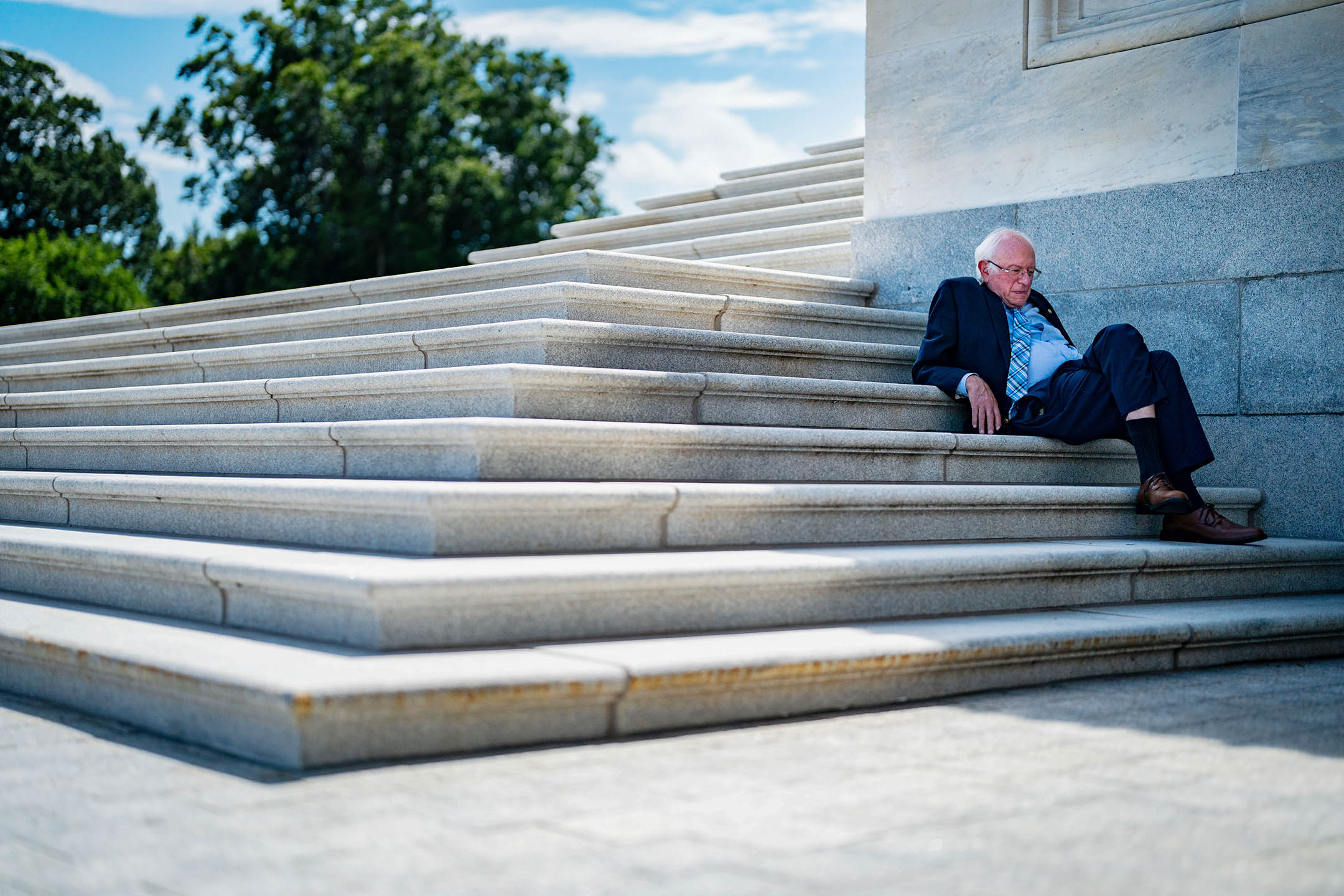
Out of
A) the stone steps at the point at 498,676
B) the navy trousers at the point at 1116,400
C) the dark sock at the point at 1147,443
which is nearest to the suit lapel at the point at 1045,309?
the navy trousers at the point at 1116,400

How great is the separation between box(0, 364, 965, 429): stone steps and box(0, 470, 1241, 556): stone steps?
52cm

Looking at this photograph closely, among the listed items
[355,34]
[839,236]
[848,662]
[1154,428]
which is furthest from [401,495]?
[355,34]

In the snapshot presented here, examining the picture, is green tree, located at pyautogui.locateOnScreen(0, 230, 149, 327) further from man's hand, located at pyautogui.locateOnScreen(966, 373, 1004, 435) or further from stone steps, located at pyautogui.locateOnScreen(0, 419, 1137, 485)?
man's hand, located at pyautogui.locateOnScreen(966, 373, 1004, 435)

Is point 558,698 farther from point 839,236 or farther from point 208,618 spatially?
point 839,236

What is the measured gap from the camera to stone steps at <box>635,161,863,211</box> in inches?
480

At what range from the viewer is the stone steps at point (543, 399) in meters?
5.46

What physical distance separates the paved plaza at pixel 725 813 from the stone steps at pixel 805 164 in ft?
30.4

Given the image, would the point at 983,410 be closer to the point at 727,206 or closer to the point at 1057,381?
the point at 1057,381

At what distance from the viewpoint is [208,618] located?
15.0ft

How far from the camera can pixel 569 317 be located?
6488 millimetres

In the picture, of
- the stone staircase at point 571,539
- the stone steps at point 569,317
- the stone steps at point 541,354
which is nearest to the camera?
the stone staircase at point 571,539

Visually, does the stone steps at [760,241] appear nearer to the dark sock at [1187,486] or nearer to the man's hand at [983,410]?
the man's hand at [983,410]

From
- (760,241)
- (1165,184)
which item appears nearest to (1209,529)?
(1165,184)

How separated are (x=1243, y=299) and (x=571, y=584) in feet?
15.3
